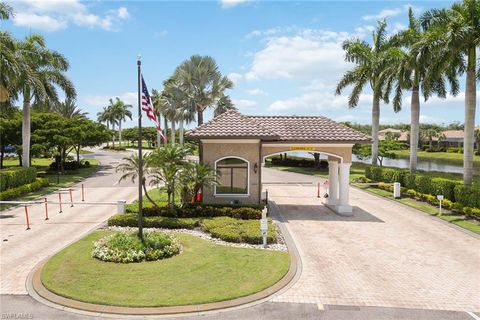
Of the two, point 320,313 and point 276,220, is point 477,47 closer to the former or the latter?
point 276,220

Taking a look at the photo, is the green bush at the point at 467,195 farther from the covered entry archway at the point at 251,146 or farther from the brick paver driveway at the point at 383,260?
the covered entry archway at the point at 251,146

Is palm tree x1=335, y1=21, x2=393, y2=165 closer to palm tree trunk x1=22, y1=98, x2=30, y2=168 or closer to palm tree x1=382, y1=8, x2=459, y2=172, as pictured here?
palm tree x1=382, y1=8, x2=459, y2=172

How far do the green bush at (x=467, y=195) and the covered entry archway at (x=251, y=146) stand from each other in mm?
6423

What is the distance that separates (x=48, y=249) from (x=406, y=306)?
500 inches

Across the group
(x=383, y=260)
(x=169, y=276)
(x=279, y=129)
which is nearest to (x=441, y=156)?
(x=279, y=129)

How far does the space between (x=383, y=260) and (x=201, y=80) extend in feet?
90.3

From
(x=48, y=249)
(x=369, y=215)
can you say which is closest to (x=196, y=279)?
(x=48, y=249)

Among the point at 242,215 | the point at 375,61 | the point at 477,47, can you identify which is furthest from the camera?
the point at 375,61

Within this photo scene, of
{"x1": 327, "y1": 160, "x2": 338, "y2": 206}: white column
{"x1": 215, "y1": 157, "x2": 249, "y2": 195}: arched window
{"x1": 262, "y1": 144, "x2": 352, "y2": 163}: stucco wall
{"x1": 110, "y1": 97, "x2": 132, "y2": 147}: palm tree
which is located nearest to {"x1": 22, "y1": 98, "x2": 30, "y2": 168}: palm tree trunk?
{"x1": 215, "y1": 157, "x2": 249, "y2": 195}: arched window

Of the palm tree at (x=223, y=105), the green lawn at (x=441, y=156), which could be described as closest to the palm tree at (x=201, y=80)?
the palm tree at (x=223, y=105)

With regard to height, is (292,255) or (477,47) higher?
(477,47)

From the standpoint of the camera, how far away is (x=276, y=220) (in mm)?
20047

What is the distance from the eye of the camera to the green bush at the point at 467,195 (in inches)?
817

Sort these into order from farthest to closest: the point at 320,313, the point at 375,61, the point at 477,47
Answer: the point at 375,61, the point at 477,47, the point at 320,313
